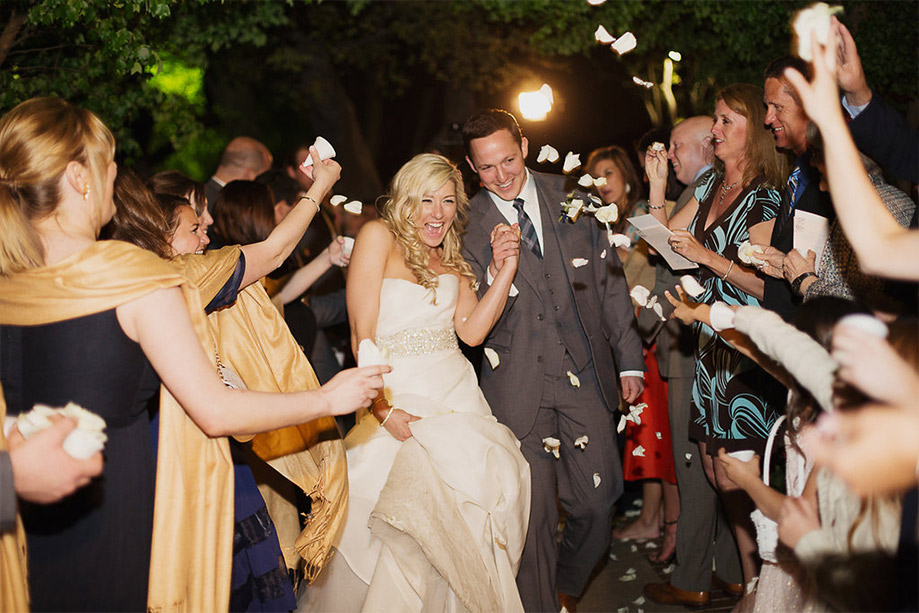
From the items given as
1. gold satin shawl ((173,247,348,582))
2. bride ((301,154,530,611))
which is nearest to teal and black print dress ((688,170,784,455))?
bride ((301,154,530,611))

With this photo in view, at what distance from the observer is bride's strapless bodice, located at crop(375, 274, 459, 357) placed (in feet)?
13.2

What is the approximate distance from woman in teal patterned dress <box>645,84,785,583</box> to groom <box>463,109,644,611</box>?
16.1 inches

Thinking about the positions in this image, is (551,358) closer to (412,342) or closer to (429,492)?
(412,342)

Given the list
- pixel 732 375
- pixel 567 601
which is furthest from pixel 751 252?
pixel 567 601

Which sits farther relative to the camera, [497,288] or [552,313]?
[552,313]

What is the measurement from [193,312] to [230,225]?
2306 mm

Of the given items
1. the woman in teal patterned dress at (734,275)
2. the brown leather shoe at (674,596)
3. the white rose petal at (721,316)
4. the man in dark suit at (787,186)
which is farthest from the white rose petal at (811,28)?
the brown leather shoe at (674,596)

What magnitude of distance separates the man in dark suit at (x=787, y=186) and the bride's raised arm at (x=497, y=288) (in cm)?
114

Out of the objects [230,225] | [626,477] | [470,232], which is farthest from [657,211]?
Answer: [230,225]

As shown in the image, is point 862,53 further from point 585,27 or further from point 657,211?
point 657,211

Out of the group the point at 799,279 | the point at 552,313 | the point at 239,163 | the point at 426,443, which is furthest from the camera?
the point at 239,163

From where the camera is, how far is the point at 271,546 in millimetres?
3381

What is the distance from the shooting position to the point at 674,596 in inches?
185

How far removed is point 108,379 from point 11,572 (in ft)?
1.87
